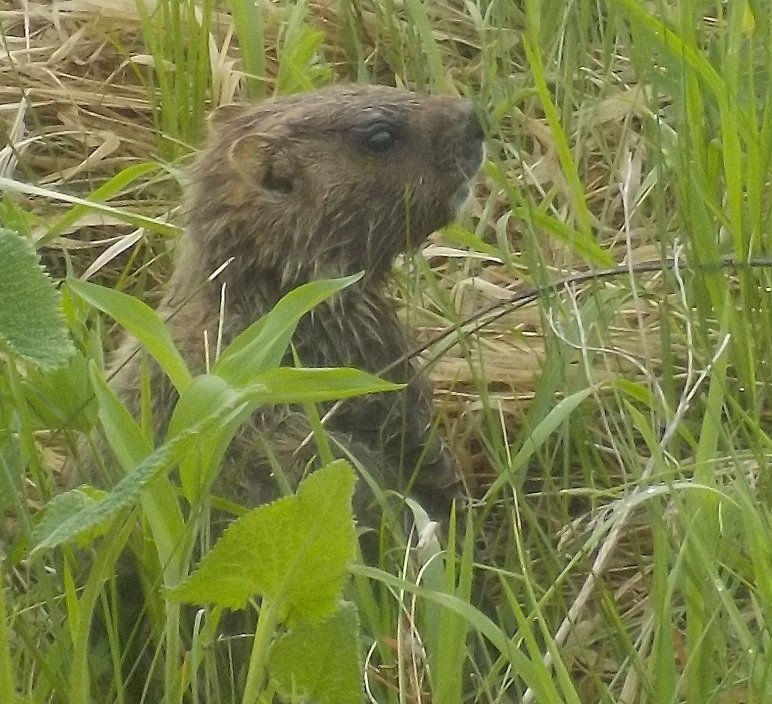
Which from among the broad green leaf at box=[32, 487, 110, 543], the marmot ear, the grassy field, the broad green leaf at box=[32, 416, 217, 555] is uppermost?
the broad green leaf at box=[32, 416, 217, 555]

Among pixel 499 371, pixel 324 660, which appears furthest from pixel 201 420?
pixel 499 371

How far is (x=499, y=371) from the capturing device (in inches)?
100.0

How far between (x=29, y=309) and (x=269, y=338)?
11.0 inches

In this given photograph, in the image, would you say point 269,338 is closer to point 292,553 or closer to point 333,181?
point 292,553

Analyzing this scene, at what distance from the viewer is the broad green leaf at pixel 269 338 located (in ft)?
4.64

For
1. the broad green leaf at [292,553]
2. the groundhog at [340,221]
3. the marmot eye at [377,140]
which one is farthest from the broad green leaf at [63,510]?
the marmot eye at [377,140]

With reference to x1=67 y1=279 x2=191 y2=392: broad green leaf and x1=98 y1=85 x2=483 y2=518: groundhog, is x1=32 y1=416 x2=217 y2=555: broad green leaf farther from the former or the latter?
x1=98 y1=85 x2=483 y2=518: groundhog

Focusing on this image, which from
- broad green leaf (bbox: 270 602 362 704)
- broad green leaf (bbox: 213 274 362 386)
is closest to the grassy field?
broad green leaf (bbox: 270 602 362 704)

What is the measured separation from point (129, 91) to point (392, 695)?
2.09 m

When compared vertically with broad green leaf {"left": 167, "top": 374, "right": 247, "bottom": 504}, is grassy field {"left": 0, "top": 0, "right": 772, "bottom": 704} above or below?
below

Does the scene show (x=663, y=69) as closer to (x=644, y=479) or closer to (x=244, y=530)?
(x=644, y=479)

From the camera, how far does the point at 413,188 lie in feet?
7.80

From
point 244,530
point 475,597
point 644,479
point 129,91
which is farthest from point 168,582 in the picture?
point 129,91

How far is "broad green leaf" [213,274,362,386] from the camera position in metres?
1.42
